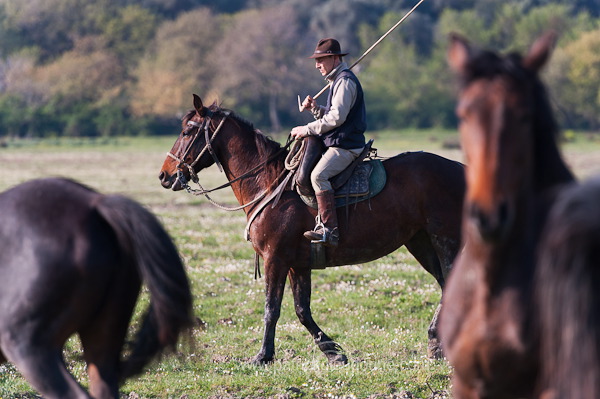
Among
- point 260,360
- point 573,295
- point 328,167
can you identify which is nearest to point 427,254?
point 328,167

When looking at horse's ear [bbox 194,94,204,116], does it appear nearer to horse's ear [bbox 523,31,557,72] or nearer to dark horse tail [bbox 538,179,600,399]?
horse's ear [bbox 523,31,557,72]

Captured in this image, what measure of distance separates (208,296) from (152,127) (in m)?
70.8

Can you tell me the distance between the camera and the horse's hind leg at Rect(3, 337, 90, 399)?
5.20 meters

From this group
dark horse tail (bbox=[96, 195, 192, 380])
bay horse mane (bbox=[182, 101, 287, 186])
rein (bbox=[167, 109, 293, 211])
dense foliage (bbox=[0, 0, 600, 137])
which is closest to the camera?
dark horse tail (bbox=[96, 195, 192, 380])

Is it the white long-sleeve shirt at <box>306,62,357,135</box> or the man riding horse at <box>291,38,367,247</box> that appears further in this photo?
the man riding horse at <box>291,38,367,247</box>

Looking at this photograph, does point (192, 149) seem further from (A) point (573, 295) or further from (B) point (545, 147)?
(A) point (573, 295)

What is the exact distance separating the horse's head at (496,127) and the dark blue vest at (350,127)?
5.25 metres

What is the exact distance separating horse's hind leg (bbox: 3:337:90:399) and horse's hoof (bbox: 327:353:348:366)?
4.53 meters

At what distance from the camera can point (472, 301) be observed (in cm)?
464

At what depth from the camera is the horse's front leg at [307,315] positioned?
9.67 m

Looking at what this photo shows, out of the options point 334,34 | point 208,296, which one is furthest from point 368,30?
point 208,296

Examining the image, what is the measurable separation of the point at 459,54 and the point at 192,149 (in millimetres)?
6788

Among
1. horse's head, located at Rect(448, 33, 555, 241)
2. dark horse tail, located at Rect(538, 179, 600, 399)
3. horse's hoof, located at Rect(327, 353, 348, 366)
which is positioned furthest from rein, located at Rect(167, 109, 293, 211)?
dark horse tail, located at Rect(538, 179, 600, 399)

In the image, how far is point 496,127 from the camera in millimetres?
4152
